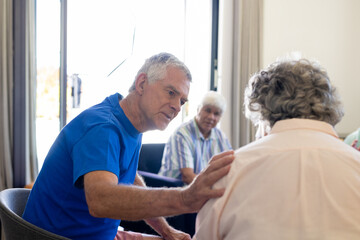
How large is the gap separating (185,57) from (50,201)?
3210 mm

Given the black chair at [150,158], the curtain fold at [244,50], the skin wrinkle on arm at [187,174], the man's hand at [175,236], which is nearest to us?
the man's hand at [175,236]

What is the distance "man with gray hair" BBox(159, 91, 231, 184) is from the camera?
281cm

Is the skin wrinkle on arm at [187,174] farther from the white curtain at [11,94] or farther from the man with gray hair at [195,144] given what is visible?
the white curtain at [11,94]

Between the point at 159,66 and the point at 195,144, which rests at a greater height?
the point at 159,66

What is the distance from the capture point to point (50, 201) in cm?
130

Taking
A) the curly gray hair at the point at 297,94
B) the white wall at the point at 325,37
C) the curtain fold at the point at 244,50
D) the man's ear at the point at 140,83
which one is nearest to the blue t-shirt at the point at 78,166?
the man's ear at the point at 140,83

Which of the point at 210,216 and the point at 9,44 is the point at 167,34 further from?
the point at 210,216

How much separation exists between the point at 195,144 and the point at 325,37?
2797mm

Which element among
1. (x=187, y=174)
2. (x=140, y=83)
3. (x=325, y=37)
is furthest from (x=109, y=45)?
(x=325, y=37)

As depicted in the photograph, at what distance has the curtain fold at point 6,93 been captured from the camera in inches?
111

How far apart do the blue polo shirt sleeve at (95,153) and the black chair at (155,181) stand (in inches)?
49.6

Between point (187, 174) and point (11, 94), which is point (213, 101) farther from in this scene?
point (11, 94)

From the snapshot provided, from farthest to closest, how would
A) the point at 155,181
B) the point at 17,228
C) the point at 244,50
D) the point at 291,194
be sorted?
1. the point at 244,50
2. the point at 155,181
3. the point at 17,228
4. the point at 291,194

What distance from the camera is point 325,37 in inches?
186
